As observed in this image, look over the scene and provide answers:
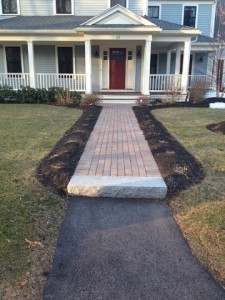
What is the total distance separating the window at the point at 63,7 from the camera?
17.8 meters

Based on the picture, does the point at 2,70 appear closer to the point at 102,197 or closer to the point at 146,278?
the point at 102,197

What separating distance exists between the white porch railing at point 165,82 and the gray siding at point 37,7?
26.3 ft

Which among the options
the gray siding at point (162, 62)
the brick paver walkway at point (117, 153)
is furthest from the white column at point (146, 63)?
the brick paver walkway at point (117, 153)

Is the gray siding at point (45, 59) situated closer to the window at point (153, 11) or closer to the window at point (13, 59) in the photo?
the window at point (13, 59)

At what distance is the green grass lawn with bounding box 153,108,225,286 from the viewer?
2916 mm

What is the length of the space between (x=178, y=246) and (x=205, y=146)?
4.10 metres

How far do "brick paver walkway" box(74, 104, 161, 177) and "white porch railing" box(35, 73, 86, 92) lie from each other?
746cm

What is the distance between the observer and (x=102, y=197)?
427 cm

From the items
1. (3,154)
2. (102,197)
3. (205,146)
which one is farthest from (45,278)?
(205,146)

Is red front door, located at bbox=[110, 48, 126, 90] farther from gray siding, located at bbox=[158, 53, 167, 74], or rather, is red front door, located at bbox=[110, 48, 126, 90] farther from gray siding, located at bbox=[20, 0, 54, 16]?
gray siding, located at bbox=[20, 0, 54, 16]

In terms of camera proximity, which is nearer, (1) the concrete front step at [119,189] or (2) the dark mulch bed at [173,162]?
(1) the concrete front step at [119,189]

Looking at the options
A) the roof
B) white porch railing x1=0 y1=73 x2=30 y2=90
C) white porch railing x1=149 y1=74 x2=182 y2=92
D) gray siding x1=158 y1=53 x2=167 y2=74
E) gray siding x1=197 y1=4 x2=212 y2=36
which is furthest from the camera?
gray siding x1=197 y1=4 x2=212 y2=36

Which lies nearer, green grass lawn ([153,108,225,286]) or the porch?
green grass lawn ([153,108,225,286])

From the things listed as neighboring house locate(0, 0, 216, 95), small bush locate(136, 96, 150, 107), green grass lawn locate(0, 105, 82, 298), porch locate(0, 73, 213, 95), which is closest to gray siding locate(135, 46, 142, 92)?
neighboring house locate(0, 0, 216, 95)
